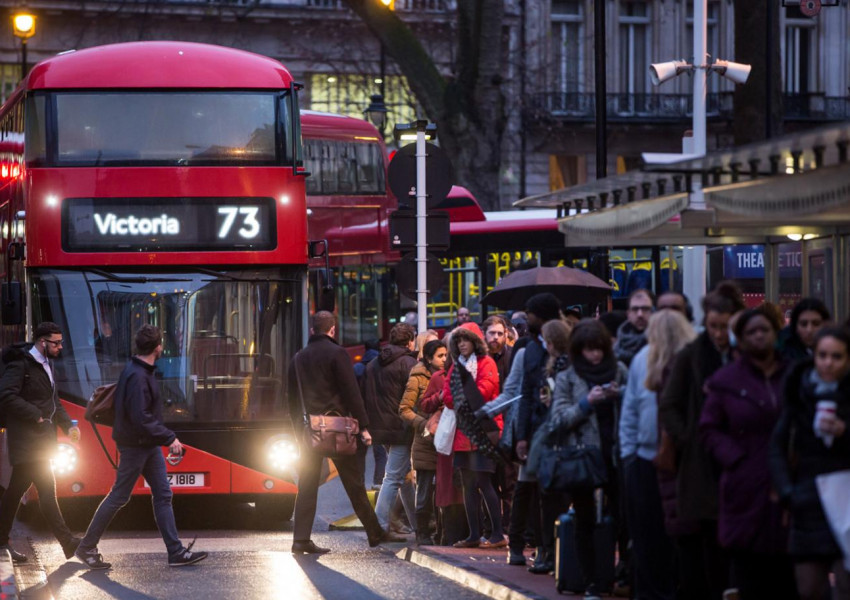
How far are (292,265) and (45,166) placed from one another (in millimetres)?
2220

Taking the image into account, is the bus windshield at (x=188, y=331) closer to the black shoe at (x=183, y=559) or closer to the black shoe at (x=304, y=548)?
the black shoe at (x=304, y=548)

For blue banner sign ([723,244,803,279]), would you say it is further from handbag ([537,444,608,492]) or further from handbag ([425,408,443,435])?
handbag ([537,444,608,492])

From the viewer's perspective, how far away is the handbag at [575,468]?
9719 millimetres

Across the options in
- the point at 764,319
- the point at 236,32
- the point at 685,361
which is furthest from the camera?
the point at 236,32

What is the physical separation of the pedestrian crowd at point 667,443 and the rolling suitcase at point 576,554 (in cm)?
1

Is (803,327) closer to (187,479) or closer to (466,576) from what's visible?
(466,576)

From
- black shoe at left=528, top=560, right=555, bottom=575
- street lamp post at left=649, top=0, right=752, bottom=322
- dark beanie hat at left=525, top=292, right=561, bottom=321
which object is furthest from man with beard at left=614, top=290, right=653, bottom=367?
street lamp post at left=649, top=0, right=752, bottom=322

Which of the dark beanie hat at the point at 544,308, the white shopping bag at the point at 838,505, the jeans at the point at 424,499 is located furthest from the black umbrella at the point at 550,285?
the white shopping bag at the point at 838,505

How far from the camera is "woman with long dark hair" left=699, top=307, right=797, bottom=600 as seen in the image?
7.74 m

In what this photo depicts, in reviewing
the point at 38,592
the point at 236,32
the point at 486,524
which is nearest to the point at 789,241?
the point at 486,524

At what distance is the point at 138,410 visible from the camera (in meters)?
12.3

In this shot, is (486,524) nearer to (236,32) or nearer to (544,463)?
(544,463)

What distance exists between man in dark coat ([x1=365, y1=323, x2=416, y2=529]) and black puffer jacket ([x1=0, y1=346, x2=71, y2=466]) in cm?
268

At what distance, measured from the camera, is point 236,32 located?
50.2 metres
